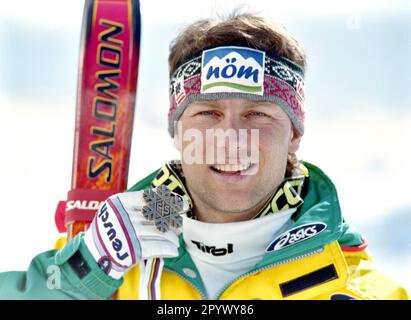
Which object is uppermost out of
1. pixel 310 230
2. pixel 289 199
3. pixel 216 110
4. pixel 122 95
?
pixel 122 95

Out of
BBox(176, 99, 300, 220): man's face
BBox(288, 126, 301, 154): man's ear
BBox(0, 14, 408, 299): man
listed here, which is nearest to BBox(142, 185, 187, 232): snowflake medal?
BBox(0, 14, 408, 299): man

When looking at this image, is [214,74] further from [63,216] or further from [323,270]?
[63,216]

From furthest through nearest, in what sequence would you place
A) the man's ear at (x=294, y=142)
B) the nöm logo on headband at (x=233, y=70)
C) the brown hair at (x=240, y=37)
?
the man's ear at (x=294, y=142) < the brown hair at (x=240, y=37) < the nöm logo on headband at (x=233, y=70)

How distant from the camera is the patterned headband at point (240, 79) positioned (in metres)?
2.58

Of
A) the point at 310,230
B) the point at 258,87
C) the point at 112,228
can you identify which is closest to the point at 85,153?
the point at 112,228

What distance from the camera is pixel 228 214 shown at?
2.75 m

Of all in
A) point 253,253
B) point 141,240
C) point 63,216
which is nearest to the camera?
point 141,240

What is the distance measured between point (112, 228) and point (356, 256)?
109cm

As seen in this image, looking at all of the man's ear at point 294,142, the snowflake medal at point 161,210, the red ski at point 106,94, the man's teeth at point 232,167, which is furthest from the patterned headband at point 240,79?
the red ski at point 106,94

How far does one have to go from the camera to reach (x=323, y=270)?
2.48m

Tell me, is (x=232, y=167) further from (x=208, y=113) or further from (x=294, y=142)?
(x=294, y=142)

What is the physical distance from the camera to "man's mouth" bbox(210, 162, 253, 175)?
2630mm

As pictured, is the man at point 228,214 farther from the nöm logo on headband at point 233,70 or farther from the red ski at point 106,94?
the red ski at point 106,94

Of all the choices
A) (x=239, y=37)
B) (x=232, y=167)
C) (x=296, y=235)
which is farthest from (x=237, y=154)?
(x=239, y=37)
